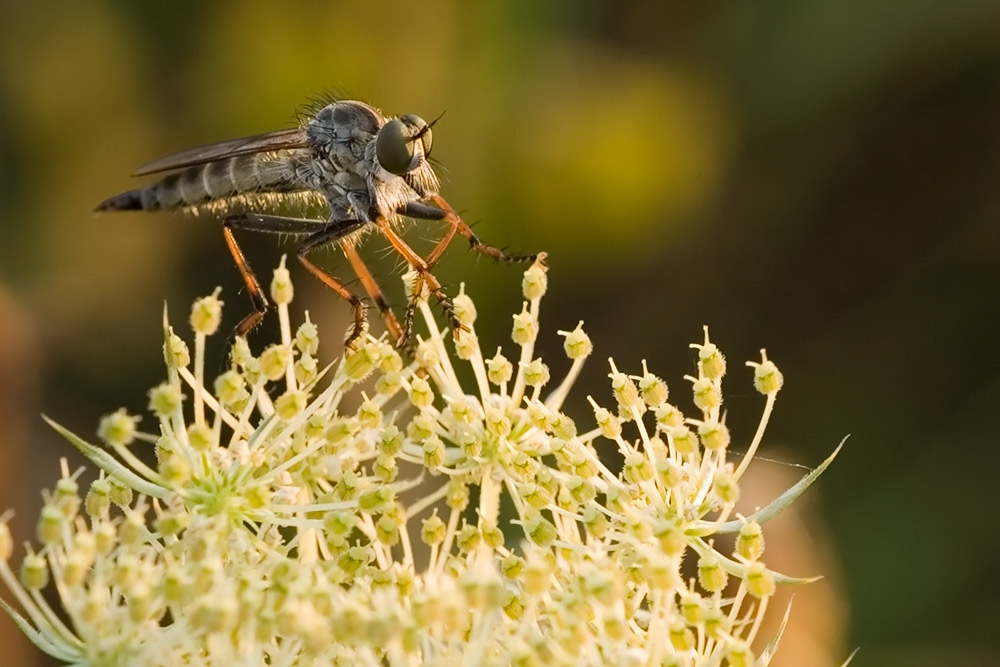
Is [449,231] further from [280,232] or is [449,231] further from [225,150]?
[225,150]

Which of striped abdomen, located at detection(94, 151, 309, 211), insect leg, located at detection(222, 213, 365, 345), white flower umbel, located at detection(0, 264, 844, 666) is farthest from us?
striped abdomen, located at detection(94, 151, 309, 211)

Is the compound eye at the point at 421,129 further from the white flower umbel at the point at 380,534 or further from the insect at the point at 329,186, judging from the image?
the white flower umbel at the point at 380,534

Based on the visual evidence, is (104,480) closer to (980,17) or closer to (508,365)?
(508,365)

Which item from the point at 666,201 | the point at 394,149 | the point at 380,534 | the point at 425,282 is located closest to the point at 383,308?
the point at 425,282

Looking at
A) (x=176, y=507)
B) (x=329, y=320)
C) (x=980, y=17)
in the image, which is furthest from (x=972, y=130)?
(x=176, y=507)

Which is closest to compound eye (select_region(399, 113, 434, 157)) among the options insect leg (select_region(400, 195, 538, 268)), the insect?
the insect

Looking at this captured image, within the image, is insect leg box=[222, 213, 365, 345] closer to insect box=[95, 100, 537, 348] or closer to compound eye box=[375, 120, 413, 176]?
insect box=[95, 100, 537, 348]
